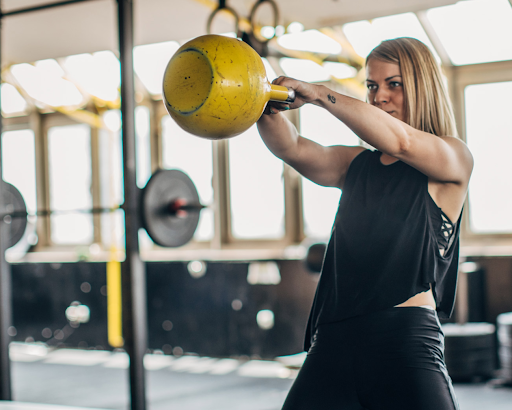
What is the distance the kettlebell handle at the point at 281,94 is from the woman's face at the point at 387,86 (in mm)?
266

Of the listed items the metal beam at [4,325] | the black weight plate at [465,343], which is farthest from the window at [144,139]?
the black weight plate at [465,343]

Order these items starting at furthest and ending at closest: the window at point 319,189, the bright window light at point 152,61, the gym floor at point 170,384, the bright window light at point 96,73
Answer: the bright window light at point 96,73 < the bright window light at point 152,61 < the window at point 319,189 < the gym floor at point 170,384

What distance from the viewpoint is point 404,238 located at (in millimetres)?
1139

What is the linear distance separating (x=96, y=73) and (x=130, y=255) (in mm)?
4301

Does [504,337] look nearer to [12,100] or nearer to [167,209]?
[167,209]

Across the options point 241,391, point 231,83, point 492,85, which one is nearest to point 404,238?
point 231,83

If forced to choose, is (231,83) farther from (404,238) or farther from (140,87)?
(140,87)

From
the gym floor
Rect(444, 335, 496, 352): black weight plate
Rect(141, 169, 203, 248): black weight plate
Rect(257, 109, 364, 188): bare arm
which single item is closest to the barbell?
Rect(141, 169, 203, 248): black weight plate

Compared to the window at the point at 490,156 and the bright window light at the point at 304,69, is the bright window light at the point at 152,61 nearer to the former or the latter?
the bright window light at the point at 304,69

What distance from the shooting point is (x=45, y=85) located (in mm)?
6516

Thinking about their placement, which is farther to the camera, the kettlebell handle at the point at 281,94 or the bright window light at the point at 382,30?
the bright window light at the point at 382,30

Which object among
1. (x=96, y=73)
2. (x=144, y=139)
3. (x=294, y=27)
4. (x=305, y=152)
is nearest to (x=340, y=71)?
(x=294, y=27)

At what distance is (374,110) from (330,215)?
4.74 meters

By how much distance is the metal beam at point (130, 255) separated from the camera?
8.28 ft
